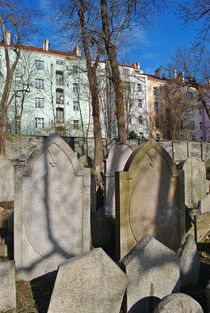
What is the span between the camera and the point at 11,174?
433 inches

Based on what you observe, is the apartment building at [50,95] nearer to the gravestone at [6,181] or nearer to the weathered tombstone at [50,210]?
the gravestone at [6,181]

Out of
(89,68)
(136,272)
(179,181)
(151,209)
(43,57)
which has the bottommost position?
(136,272)

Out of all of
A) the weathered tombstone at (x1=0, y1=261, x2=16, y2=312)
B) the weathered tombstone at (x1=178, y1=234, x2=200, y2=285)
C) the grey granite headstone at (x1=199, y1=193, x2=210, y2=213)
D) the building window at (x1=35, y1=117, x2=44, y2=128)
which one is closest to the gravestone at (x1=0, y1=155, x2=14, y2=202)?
the grey granite headstone at (x1=199, y1=193, x2=210, y2=213)

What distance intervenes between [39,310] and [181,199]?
2.85 m

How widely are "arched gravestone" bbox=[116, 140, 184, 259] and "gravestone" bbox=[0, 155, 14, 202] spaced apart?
21.3ft

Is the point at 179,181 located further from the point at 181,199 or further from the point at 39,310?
the point at 39,310

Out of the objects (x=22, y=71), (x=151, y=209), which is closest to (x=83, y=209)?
(x=151, y=209)

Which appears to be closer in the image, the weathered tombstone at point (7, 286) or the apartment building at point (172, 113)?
the weathered tombstone at point (7, 286)

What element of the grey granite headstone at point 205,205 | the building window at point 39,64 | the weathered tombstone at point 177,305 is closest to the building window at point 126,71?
the building window at point 39,64

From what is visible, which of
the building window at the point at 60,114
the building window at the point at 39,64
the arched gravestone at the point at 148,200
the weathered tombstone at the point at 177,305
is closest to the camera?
the weathered tombstone at the point at 177,305

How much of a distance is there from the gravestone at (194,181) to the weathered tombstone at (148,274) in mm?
5982

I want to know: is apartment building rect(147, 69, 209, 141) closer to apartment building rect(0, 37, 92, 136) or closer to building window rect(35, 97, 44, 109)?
apartment building rect(0, 37, 92, 136)

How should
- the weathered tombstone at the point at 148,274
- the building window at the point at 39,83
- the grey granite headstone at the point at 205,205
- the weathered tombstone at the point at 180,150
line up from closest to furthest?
the weathered tombstone at the point at 148,274 → the grey granite headstone at the point at 205,205 → the weathered tombstone at the point at 180,150 → the building window at the point at 39,83

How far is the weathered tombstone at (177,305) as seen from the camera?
10.6 feet
